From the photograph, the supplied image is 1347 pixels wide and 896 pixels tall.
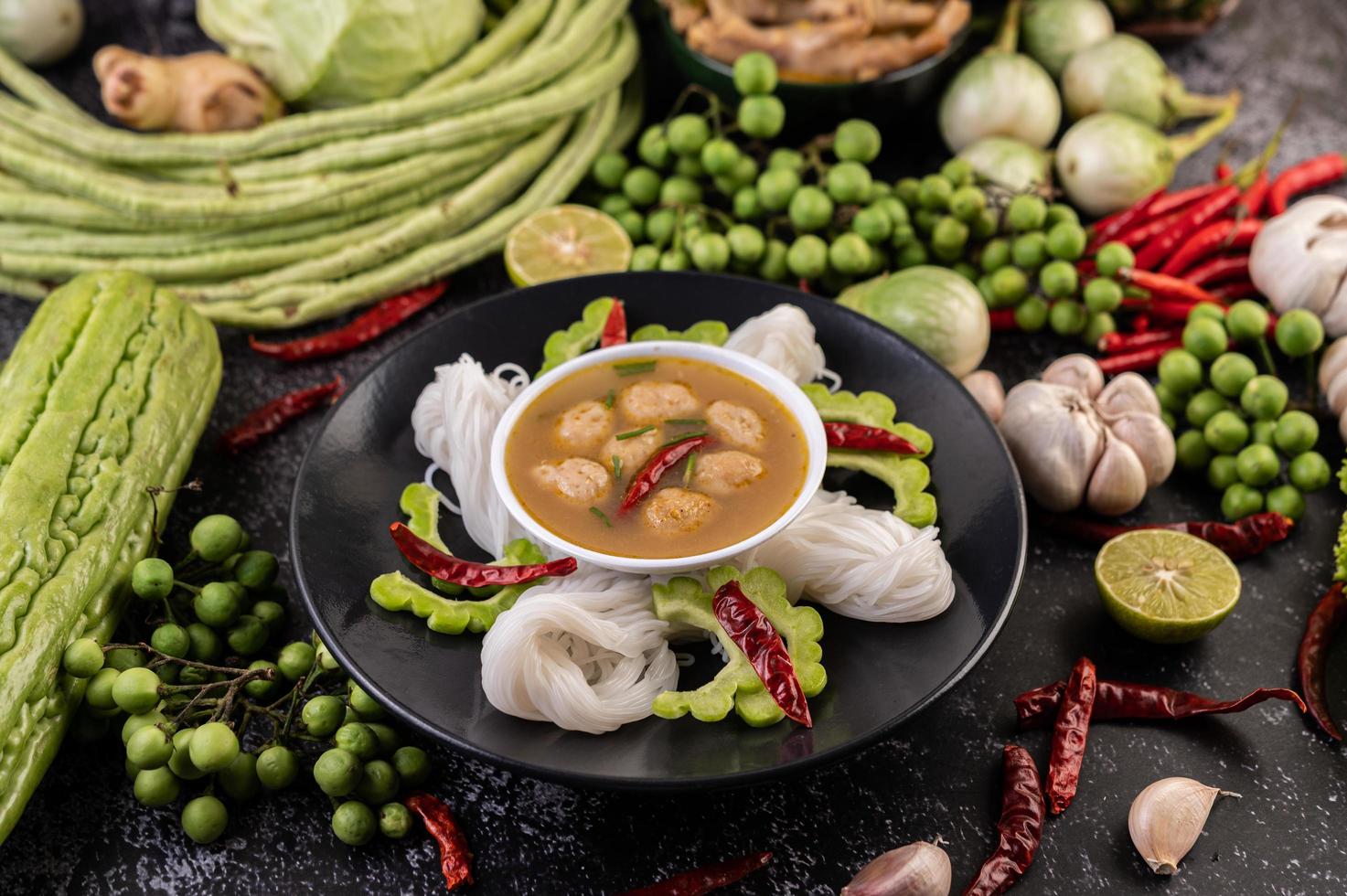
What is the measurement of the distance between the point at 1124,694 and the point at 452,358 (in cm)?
201

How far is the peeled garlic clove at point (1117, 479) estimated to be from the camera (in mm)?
3102

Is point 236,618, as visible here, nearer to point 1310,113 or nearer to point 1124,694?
point 1124,694

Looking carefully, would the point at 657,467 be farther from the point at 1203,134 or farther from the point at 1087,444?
the point at 1203,134

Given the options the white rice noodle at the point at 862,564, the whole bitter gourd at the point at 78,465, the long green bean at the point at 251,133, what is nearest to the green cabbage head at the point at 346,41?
the long green bean at the point at 251,133

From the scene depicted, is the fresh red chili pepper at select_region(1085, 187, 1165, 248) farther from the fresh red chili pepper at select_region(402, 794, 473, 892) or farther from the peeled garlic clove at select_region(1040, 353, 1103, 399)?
the fresh red chili pepper at select_region(402, 794, 473, 892)

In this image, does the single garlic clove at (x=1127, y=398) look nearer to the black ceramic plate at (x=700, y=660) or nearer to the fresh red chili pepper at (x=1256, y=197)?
the black ceramic plate at (x=700, y=660)

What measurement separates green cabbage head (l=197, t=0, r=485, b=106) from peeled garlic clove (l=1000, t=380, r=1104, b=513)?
2.52 metres

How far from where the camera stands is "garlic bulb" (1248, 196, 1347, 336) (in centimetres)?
351

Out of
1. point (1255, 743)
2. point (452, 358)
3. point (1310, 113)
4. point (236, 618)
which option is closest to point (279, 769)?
point (236, 618)

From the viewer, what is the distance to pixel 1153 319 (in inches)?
154

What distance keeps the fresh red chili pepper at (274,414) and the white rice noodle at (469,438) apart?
0.71m

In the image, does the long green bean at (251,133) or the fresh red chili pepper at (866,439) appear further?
the long green bean at (251,133)

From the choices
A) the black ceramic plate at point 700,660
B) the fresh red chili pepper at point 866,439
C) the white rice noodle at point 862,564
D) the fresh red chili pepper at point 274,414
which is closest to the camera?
the black ceramic plate at point 700,660

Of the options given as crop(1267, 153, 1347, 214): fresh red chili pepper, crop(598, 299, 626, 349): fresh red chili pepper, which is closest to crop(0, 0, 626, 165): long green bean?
crop(598, 299, 626, 349): fresh red chili pepper
